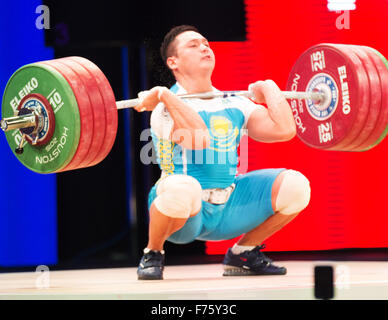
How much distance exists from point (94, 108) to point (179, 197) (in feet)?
1.60

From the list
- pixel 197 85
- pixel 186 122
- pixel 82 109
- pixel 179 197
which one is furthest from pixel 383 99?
pixel 82 109

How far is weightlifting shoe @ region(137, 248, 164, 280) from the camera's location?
8.75ft

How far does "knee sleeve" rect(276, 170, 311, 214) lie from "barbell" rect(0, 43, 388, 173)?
34 centimetres

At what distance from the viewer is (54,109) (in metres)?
2.63

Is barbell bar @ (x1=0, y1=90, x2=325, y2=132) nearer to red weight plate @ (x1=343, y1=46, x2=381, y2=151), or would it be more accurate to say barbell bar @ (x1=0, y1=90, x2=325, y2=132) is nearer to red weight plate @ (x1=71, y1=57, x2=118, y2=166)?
red weight plate @ (x1=71, y1=57, x2=118, y2=166)

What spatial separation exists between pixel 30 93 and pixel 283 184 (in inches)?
41.9

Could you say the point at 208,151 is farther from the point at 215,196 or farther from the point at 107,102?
the point at 107,102

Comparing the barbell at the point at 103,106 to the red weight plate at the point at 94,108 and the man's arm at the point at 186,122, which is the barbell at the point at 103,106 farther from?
the man's arm at the point at 186,122

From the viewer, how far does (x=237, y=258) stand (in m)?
Answer: 2.81

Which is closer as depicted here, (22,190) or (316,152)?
(22,190)

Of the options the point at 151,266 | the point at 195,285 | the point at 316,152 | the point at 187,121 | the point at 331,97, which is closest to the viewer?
the point at 195,285

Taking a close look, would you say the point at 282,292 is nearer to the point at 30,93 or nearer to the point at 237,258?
the point at 237,258

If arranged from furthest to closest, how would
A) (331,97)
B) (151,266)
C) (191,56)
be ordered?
(331,97) → (191,56) → (151,266)
